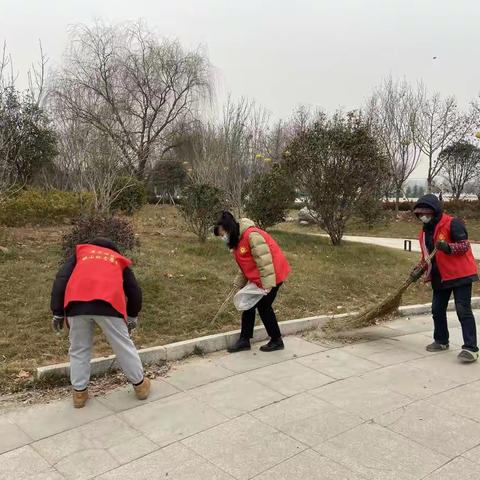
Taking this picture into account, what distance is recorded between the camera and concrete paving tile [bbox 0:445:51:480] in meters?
2.84

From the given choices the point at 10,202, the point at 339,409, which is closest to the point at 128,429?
the point at 339,409

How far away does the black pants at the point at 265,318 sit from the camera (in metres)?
4.90

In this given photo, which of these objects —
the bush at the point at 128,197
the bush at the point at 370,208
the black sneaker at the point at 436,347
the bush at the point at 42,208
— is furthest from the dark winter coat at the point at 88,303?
the bush at the point at 128,197

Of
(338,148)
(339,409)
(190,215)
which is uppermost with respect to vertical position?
(338,148)

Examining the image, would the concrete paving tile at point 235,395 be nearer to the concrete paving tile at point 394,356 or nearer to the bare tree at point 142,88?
the concrete paving tile at point 394,356

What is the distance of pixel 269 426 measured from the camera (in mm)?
3396

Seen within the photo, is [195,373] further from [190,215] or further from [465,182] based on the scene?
[465,182]

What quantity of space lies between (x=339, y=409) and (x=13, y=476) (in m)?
2.11

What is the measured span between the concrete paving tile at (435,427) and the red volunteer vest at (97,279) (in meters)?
1.96

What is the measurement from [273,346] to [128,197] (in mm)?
9902

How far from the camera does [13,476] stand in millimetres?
2824

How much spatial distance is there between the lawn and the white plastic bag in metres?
0.73

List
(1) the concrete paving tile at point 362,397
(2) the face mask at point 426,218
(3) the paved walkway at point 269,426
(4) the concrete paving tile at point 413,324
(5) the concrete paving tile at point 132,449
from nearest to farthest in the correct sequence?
(3) the paved walkway at point 269,426, (5) the concrete paving tile at point 132,449, (1) the concrete paving tile at point 362,397, (2) the face mask at point 426,218, (4) the concrete paving tile at point 413,324

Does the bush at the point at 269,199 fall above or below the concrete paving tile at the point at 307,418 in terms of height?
above
